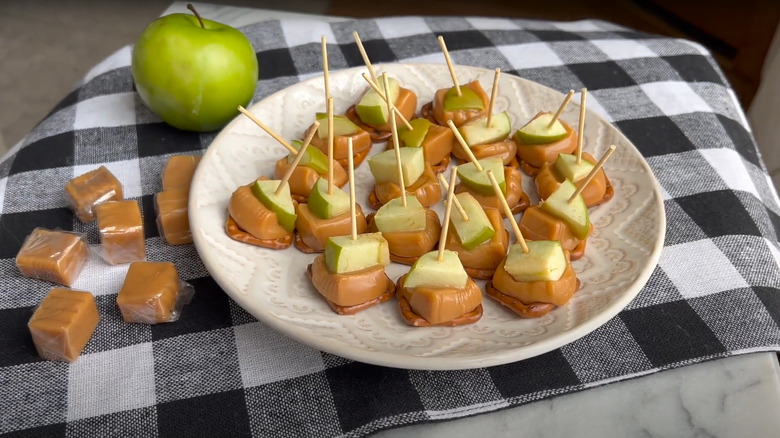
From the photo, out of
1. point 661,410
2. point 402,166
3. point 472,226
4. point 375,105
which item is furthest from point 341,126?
point 661,410

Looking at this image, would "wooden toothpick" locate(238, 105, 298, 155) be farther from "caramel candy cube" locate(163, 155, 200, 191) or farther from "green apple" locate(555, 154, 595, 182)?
"green apple" locate(555, 154, 595, 182)

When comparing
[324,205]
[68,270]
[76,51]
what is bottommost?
[76,51]

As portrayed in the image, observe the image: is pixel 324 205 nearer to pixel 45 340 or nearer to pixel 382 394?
pixel 382 394

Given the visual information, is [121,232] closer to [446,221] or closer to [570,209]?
[446,221]

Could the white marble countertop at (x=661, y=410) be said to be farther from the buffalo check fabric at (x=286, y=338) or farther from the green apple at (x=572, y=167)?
the green apple at (x=572, y=167)

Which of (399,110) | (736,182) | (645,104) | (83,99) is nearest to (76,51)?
(83,99)
